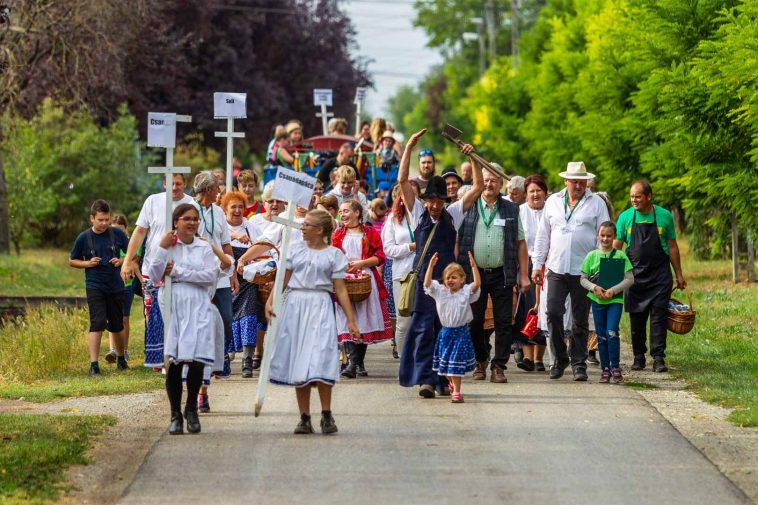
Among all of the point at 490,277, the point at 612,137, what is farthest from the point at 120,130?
the point at 490,277

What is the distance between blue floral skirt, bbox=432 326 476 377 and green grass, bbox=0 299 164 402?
2.68 m

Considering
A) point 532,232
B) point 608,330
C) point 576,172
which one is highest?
point 576,172

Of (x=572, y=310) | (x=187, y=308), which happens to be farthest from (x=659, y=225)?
(x=187, y=308)

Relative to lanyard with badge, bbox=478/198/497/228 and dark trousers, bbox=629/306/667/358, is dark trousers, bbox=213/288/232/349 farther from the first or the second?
dark trousers, bbox=629/306/667/358

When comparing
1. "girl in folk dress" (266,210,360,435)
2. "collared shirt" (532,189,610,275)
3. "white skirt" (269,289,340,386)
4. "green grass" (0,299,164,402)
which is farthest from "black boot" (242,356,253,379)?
"white skirt" (269,289,340,386)

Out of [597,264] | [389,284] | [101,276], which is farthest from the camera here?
[389,284]

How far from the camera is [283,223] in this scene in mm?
10844

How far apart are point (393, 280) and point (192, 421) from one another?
4.37m

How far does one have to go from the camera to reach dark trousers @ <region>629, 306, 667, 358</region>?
14.6m

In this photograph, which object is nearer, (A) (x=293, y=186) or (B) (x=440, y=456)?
(B) (x=440, y=456)

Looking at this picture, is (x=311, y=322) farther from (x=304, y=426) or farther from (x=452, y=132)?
(x=452, y=132)

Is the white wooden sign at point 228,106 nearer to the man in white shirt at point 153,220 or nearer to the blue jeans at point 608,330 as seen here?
the man in white shirt at point 153,220

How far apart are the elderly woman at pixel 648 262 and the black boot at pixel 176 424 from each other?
5.62m

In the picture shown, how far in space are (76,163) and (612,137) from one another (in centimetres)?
1359
